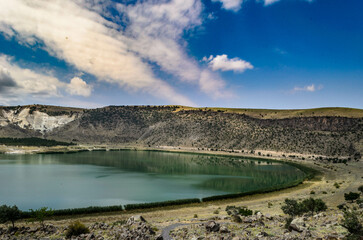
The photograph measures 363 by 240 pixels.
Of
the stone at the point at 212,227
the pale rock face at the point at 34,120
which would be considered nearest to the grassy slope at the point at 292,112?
the pale rock face at the point at 34,120

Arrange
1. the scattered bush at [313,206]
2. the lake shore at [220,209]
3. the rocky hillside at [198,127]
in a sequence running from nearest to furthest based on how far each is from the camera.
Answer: the scattered bush at [313,206], the lake shore at [220,209], the rocky hillside at [198,127]

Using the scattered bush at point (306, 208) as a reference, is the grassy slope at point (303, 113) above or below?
above

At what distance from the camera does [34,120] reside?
16000 cm

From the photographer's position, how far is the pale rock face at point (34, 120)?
506 feet

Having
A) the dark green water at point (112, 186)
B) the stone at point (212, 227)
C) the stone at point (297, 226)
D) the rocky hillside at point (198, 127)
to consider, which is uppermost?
the rocky hillside at point (198, 127)

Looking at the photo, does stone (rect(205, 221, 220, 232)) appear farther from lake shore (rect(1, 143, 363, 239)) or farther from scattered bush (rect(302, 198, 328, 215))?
scattered bush (rect(302, 198, 328, 215))

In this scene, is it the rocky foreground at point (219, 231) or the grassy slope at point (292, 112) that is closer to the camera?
the rocky foreground at point (219, 231)

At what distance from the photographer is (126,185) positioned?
43.9 metres

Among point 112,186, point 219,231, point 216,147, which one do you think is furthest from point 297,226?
point 216,147

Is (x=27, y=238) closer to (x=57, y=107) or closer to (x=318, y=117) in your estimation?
(x=318, y=117)

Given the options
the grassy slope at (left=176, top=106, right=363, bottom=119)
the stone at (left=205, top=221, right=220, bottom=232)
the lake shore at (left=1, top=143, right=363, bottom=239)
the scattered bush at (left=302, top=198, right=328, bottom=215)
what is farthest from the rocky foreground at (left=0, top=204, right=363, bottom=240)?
the grassy slope at (left=176, top=106, right=363, bottom=119)

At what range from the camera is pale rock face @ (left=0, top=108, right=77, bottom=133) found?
6078 inches

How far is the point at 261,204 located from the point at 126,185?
23.4 m

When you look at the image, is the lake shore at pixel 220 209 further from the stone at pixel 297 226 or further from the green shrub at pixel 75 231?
the green shrub at pixel 75 231
